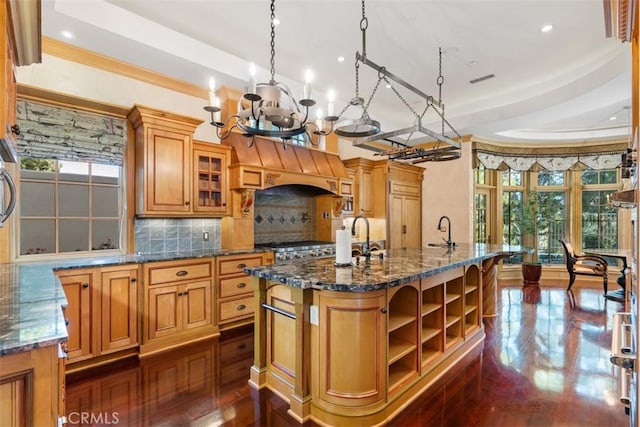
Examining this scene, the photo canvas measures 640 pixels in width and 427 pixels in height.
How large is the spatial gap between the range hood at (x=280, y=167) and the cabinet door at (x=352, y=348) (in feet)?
8.59

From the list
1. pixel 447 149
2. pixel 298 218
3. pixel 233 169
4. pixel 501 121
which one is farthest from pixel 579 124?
pixel 233 169

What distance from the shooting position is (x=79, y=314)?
9.66ft

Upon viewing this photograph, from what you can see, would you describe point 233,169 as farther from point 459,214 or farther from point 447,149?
point 459,214

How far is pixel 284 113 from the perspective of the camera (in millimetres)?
2395

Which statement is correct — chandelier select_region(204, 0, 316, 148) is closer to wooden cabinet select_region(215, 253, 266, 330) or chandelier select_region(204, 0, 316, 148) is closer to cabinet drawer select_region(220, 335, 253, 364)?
wooden cabinet select_region(215, 253, 266, 330)

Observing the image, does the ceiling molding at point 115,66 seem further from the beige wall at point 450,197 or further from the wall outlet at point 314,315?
the beige wall at point 450,197

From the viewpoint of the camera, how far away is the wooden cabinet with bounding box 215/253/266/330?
3.90m

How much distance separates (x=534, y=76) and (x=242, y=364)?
5.48 meters

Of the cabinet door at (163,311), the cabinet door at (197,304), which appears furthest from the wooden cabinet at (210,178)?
the cabinet door at (163,311)

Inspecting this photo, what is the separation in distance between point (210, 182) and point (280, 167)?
1.08 meters

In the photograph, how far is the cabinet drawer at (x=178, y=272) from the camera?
3.40m

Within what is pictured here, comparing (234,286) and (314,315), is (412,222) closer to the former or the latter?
(234,286)

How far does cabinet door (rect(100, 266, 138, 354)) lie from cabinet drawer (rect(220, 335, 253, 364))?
2.89ft

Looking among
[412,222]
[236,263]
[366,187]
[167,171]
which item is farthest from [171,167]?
[412,222]
